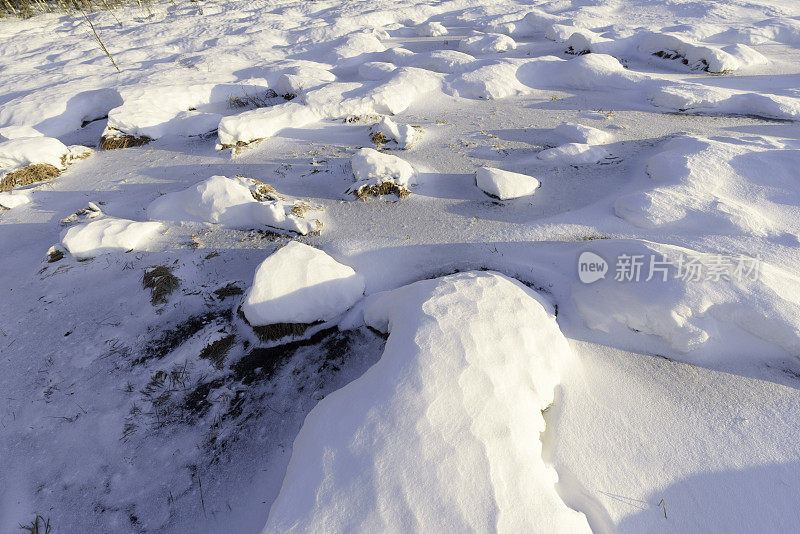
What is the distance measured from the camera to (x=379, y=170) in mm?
5578

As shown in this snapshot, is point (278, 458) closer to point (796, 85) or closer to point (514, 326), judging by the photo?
point (514, 326)

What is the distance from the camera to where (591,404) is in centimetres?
289

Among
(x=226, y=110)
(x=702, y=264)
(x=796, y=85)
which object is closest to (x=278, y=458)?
(x=702, y=264)

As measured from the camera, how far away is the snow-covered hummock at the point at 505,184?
17.1ft

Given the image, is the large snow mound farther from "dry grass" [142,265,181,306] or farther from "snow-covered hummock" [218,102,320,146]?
"snow-covered hummock" [218,102,320,146]

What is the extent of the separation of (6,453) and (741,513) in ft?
18.9

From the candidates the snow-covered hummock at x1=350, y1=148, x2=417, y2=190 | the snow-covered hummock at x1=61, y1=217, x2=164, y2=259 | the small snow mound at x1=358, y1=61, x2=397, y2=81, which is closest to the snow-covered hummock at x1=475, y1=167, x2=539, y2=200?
the snow-covered hummock at x1=350, y1=148, x2=417, y2=190

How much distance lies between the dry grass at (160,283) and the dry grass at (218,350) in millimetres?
1073

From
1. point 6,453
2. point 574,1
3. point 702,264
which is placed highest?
point 574,1

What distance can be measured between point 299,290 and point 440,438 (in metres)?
2.21

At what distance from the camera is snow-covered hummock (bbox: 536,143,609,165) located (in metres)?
5.90

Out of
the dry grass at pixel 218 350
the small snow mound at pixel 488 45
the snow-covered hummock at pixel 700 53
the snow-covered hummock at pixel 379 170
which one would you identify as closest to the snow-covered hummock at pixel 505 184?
the snow-covered hummock at pixel 379 170

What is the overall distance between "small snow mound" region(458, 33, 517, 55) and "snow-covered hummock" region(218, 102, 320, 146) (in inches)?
236

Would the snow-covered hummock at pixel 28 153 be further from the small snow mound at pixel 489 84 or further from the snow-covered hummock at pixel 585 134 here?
the snow-covered hummock at pixel 585 134
